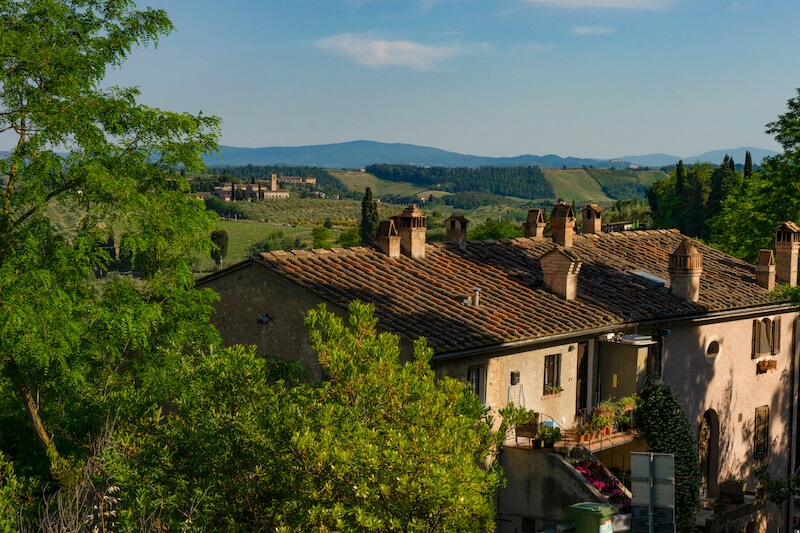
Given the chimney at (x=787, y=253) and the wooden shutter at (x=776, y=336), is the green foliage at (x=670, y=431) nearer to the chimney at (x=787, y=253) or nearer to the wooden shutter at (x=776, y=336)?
the wooden shutter at (x=776, y=336)

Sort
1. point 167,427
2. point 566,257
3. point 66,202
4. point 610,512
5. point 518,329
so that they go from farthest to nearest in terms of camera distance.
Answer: point 566,257 < point 518,329 < point 66,202 < point 167,427 < point 610,512

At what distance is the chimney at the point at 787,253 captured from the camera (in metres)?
31.9

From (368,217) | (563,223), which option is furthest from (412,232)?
(368,217)

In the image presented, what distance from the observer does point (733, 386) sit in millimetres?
29109

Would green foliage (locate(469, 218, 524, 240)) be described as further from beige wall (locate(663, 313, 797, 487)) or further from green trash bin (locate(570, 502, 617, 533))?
green trash bin (locate(570, 502, 617, 533))

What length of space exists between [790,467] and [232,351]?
987 inches

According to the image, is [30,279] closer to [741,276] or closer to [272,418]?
[272,418]

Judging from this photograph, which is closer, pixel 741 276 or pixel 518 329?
pixel 518 329

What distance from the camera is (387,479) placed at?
1112cm

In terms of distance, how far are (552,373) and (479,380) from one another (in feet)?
9.16

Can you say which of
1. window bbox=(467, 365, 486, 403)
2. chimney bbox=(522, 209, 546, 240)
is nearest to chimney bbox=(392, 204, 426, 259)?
window bbox=(467, 365, 486, 403)

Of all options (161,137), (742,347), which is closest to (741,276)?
(742,347)

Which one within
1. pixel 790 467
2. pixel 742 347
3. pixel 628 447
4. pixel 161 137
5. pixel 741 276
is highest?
pixel 161 137

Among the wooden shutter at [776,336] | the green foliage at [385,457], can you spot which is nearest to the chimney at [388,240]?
the wooden shutter at [776,336]
